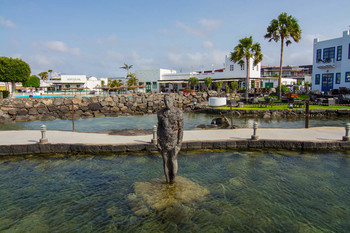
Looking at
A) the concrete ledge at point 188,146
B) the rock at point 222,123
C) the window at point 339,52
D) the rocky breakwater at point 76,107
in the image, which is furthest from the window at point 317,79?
the concrete ledge at point 188,146

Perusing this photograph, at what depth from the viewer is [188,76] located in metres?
57.9

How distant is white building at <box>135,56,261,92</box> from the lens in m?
50.3

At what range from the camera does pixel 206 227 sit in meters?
5.41

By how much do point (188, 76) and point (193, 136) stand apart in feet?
153

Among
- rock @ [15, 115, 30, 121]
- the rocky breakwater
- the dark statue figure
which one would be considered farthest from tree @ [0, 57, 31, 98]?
the dark statue figure

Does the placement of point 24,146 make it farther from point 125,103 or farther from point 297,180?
point 125,103

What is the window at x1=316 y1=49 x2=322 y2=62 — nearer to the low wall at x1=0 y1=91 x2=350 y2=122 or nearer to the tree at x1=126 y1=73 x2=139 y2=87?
the low wall at x1=0 y1=91 x2=350 y2=122

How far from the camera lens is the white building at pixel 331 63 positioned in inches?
1346

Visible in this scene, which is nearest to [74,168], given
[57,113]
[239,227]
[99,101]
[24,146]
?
[24,146]

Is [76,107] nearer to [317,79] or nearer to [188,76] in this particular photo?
[188,76]

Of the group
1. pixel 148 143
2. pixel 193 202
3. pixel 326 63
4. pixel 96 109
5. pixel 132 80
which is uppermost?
pixel 326 63

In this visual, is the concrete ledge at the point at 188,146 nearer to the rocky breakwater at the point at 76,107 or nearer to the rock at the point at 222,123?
the rock at the point at 222,123

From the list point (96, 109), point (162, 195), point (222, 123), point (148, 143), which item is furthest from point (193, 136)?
point (96, 109)

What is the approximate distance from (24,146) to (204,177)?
7824 millimetres
